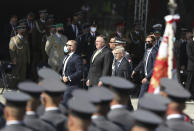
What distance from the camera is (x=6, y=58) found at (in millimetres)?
20188

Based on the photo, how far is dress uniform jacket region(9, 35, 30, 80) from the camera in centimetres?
1705

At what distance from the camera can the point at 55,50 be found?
17.1 meters

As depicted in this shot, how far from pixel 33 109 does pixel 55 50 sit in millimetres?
10268

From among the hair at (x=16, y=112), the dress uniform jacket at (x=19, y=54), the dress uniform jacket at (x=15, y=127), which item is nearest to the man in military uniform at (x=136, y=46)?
the dress uniform jacket at (x=19, y=54)

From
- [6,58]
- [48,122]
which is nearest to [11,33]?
[6,58]

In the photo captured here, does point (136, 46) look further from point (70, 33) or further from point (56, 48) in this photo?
point (56, 48)

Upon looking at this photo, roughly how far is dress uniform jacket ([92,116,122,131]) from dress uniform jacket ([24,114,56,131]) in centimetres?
49

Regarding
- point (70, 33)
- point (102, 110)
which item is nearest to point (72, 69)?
point (70, 33)

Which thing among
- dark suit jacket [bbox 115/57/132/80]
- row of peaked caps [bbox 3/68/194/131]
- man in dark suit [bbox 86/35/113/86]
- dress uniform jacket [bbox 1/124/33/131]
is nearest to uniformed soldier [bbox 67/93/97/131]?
row of peaked caps [bbox 3/68/194/131]

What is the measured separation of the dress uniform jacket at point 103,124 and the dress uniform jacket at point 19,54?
10.6 m

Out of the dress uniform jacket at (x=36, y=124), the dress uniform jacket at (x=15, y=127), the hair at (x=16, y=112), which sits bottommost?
the dress uniform jacket at (x=36, y=124)

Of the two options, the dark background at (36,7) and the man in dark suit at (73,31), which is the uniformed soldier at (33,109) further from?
the dark background at (36,7)

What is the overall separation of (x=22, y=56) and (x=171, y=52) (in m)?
8.56

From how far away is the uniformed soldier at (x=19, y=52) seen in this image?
55.9 feet
